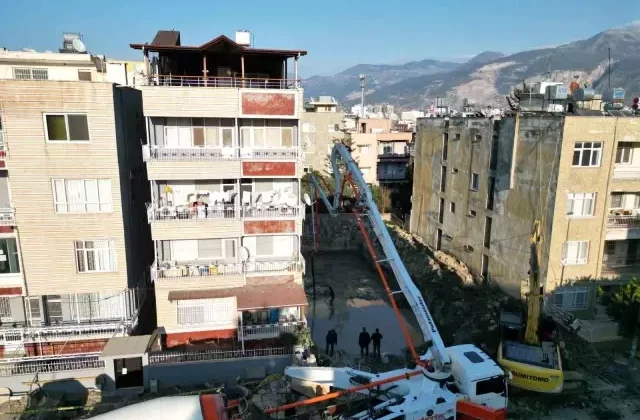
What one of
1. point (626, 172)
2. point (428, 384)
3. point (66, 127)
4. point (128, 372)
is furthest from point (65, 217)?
point (626, 172)

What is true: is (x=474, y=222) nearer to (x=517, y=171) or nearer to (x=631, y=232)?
(x=517, y=171)

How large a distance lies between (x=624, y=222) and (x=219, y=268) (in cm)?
2334

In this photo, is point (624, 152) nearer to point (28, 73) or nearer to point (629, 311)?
point (629, 311)

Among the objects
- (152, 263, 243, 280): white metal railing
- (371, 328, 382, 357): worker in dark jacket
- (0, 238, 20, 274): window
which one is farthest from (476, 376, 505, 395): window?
(0, 238, 20, 274): window

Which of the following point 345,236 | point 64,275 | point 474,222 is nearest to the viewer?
point 64,275

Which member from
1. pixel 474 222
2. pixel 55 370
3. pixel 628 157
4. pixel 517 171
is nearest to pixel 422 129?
pixel 474 222

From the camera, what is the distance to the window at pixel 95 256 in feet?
67.3

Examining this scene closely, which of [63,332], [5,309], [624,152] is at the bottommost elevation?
[63,332]

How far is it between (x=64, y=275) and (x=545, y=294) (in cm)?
2517

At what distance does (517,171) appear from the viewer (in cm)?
2917

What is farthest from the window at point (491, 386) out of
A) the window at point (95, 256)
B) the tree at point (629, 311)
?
the window at point (95, 256)

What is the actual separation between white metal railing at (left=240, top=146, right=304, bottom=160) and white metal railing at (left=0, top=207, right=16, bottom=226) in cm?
986

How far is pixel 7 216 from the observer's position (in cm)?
1952

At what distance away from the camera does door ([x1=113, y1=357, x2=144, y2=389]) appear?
19141 mm
